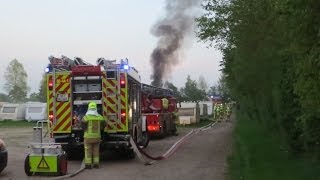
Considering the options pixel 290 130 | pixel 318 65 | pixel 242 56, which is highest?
pixel 242 56

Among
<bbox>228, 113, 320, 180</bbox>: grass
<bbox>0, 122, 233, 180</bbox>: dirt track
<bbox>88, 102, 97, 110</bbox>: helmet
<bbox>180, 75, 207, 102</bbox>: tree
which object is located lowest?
<bbox>0, 122, 233, 180</bbox>: dirt track

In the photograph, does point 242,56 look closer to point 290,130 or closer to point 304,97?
point 290,130

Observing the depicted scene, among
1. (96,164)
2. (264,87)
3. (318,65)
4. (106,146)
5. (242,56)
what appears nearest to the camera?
(318,65)

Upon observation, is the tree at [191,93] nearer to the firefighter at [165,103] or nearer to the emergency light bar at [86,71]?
the firefighter at [165,103]

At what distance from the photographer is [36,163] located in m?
13.1

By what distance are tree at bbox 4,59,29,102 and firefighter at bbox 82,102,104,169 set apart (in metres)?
98.6

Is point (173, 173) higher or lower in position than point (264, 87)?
lower

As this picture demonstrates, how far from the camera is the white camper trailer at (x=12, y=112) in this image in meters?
57.8

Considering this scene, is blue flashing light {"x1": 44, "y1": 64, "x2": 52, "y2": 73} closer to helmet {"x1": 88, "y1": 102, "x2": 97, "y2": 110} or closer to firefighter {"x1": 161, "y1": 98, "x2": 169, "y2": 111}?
helmet {"x1": 88, "y1": 102, "x2": 97, "y2": 110}

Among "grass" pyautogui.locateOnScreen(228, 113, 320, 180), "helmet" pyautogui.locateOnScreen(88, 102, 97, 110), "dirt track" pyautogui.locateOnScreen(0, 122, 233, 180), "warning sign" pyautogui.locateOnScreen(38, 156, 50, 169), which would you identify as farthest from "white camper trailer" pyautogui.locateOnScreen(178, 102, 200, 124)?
"warning sign" pyautogui.locateOnScreen(38, 156, 50, 169)

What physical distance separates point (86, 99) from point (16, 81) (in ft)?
327

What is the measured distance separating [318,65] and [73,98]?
1128 cm

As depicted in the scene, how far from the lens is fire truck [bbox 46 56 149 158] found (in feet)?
53.2

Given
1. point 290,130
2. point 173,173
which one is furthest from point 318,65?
point 173,173
